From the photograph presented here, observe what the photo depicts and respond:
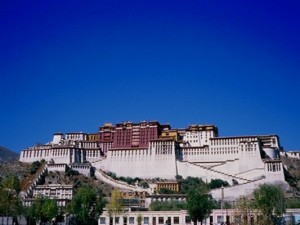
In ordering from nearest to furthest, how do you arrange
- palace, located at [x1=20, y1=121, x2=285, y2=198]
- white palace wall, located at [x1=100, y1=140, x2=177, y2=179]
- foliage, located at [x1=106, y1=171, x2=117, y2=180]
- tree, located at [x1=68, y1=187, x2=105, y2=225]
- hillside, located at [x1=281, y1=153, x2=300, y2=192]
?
tree, located at [x1=68, y1=187, x2=105, y2=225] < hillside, located at [x1=281, y1=153, x2=300, y2=192] < palace, located at [x1=20, y1=121, x2=285, y2=198] < foliage, located at [x1=106, y1=171, x2=117, y2=180] < white palace wall, located at [x1=100, y1=140, x2=177, y2=179]

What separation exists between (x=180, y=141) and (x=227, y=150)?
1352cm

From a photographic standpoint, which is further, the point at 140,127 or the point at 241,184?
the point at 140,127

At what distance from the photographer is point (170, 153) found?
105562mm

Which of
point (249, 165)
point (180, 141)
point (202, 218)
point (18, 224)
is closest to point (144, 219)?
point (202, 218)

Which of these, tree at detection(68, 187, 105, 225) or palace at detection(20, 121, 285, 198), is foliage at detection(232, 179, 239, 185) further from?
tree at detection(68, 187, 105, 225)

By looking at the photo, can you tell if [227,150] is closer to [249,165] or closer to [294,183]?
[249,165]

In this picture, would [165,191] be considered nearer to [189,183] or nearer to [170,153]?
[189,183]

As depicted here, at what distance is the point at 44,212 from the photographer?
58969mm

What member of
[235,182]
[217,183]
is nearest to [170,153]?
[217,183]

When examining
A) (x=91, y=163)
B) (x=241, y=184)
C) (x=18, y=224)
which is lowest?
(x=18, y=224)

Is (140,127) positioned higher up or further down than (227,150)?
higher up

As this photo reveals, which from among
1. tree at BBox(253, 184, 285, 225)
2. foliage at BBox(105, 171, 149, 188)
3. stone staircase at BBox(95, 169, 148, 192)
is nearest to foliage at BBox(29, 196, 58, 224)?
tree at BBox(253, 184, 285, 225)

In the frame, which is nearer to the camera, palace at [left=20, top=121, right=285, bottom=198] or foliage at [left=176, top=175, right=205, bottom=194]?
foliage at [left=176, top=175, right=205, bottom=194]

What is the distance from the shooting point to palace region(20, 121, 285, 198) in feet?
328
